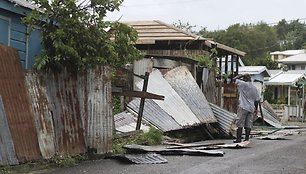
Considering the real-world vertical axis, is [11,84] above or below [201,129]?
above

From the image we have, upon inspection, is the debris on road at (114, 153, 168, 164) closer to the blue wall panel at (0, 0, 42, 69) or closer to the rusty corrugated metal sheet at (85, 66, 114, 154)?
the rusty corrugated metal sheet at (85, 66, 114, 154)

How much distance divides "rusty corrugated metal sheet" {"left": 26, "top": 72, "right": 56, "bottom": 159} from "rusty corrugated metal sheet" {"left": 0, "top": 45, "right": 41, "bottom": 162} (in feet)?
0.35

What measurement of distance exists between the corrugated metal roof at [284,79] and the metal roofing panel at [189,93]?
2518 cm

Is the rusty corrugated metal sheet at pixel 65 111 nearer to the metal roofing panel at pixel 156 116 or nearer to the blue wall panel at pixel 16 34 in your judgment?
the blue wall panel at pixel 16 34

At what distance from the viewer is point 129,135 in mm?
10922

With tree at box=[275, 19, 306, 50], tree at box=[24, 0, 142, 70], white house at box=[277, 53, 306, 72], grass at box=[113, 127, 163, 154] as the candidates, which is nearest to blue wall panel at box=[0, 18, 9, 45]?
tree at box=[24, 0, 142, 70]

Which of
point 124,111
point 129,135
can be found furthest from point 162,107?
point 129,135

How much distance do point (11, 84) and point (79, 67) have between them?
4.63 feet

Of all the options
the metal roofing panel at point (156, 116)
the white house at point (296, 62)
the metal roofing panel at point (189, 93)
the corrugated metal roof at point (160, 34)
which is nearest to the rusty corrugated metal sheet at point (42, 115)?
the metal roofing panel at point (156, 116)

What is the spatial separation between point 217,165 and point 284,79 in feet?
110

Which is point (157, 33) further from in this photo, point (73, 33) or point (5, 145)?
point (5, 145)

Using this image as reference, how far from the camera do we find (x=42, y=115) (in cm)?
802

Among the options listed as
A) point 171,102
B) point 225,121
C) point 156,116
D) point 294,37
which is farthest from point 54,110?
point 294,37

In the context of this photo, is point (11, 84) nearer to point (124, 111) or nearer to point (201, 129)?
point (124, 111)
